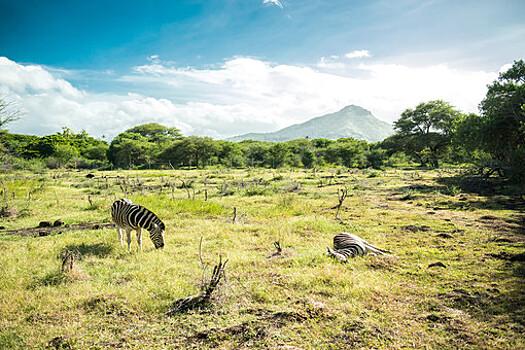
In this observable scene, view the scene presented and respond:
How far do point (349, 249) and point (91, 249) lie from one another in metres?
7.98

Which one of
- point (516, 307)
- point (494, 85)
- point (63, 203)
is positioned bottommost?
point (516, 307)

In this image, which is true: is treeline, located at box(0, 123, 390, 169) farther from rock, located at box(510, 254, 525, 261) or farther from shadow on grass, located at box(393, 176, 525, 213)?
rock, located at box(510, 254, 525, 261)

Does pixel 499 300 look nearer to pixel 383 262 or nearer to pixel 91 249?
pixel 383 262

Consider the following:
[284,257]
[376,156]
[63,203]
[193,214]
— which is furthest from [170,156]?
[284,257]

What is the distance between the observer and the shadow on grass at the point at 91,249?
32.4 ft

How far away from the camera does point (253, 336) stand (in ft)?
18.2

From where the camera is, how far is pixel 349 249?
31.4ft

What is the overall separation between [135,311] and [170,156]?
69325mm

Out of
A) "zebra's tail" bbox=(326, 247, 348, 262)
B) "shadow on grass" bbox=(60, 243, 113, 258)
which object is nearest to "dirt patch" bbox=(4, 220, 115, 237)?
"shadow on grass" bbox=(60, 243, 113, 258)

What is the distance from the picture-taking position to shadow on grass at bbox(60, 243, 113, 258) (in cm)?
988

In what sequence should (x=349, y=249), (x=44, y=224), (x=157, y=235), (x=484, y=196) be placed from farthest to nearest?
(x=484, y=196), (x=44, y=224), (x=157, y=235), (x=349, y=249)

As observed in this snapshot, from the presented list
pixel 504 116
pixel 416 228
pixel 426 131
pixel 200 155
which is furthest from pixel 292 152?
pixel 416 228

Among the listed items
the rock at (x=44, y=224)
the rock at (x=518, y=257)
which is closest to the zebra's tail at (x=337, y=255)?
the rock at (x=518, y=257)

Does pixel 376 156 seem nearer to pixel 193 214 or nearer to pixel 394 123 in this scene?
pixel 394 123
